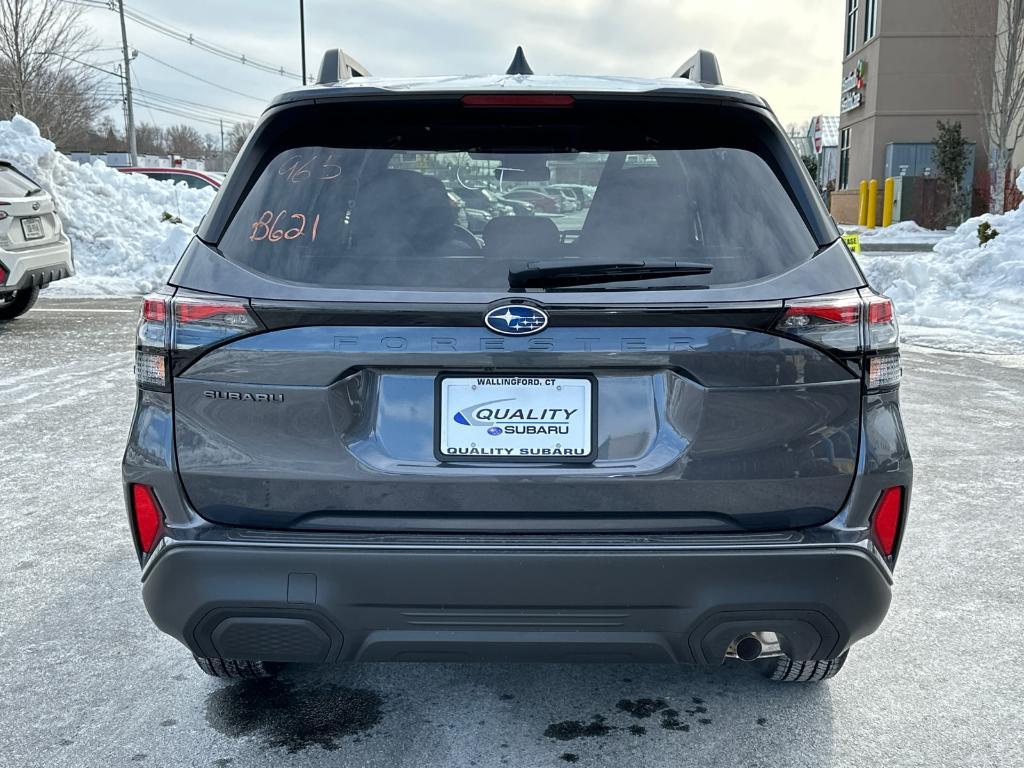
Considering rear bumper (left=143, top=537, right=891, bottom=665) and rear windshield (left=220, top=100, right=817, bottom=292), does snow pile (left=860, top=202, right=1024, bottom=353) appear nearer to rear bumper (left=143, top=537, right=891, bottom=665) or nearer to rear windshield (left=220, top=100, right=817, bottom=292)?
rear windshield (left=220, top=100, right=817, bottom=292)

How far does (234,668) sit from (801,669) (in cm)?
172

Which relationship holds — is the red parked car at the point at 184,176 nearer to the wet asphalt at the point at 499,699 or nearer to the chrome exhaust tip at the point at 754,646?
the wet asphalt at the point at 499,699

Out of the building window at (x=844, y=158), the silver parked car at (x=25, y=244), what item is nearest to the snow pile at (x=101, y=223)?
the silver parked car at (x=25, y=244)

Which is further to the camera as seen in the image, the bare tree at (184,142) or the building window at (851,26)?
the bare tree at (184,142)

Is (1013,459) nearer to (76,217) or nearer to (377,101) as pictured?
(377,101)

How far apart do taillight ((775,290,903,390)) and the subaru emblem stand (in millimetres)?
574

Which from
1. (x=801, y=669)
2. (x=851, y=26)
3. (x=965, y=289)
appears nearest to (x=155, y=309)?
(x=801, y=669)

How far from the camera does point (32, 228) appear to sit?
10.6 m

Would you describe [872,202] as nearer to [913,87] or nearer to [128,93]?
[913,87]

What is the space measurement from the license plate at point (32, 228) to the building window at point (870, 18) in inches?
1391

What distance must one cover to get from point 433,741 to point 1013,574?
267 centimetres

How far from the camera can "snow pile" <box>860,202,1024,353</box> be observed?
34.9ft


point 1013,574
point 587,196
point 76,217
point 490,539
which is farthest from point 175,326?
point 76,217

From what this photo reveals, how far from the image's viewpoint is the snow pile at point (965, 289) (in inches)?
419
